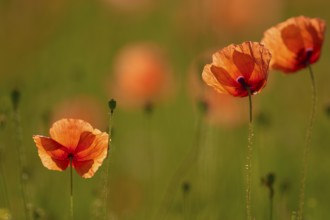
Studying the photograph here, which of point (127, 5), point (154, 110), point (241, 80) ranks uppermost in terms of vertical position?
point (127, 5)

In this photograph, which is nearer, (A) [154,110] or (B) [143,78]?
(B) [143,78]

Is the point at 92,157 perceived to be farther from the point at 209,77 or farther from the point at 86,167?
the point at 209,77

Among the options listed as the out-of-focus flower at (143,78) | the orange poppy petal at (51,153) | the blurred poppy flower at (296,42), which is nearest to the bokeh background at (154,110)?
the out-of-focus flower at (143,78)

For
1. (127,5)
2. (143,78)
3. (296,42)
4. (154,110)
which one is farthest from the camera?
(127,5)

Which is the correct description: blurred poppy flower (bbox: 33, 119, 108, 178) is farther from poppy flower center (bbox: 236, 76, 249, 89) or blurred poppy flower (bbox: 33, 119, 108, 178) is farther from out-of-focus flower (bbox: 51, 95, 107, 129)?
out-of-focus flower (bbox: 51, 95, 107, 129)

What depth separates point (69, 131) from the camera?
6.53 feet

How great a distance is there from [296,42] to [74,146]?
2.15 feet

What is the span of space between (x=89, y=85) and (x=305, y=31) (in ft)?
12.6

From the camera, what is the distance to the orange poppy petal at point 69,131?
1.98 metres

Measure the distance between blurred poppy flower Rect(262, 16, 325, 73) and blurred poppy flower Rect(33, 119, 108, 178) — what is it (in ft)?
1.86

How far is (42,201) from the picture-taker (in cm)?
314

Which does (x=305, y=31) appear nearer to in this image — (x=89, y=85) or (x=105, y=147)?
(x=105, y=147)

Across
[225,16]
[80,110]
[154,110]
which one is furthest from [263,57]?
[225,16]

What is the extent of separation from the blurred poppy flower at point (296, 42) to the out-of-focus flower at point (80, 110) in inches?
90.6
